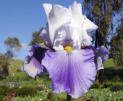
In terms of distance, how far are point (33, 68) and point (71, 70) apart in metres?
0.24

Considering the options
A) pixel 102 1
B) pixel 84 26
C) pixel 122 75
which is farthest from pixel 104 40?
pixel 84 26

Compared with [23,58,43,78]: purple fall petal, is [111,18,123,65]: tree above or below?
below

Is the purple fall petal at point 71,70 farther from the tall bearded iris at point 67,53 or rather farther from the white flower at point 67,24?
the white flower at point 67,24

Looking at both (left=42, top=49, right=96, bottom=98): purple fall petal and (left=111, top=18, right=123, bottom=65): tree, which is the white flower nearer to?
(left=42, top=49, right=96, bottom=98): purple fall petal

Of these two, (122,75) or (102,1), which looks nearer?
(102,1)

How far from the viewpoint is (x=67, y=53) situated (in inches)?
78.2

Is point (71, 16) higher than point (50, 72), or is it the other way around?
point (71, 16)

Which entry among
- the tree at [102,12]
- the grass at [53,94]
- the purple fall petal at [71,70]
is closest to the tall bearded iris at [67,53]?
the purple fall petal at [71,70]

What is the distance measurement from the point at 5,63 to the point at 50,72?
206 feet

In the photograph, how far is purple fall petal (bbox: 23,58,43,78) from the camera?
2082 mm

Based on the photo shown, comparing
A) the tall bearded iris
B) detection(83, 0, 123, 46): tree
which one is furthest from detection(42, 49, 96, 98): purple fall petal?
detection(83, 0, 123, 46): tree

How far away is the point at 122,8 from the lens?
42750mm

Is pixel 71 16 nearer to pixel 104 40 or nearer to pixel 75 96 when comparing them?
pixel 75 96

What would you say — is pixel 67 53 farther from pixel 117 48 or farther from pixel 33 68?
pixel 117 48
